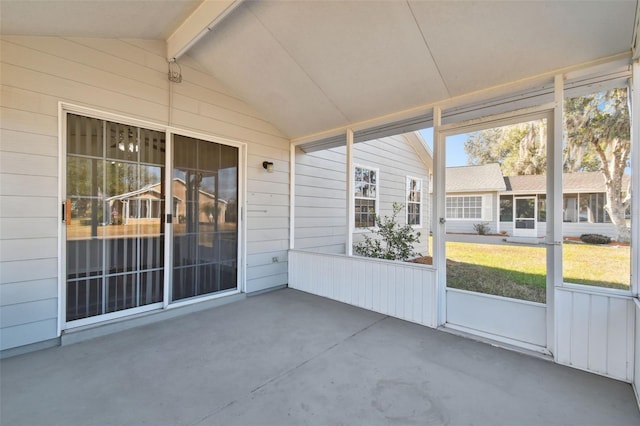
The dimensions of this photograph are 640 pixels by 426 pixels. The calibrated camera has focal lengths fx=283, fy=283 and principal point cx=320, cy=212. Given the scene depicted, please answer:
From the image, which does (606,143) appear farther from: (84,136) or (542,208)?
(84,136)

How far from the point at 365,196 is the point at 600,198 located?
14.4ft

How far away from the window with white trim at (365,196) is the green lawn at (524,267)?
3195 mm

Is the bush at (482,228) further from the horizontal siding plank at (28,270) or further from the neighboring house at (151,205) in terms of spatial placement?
the horizontal siding plank at (28,270)

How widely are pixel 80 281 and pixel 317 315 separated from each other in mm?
2618

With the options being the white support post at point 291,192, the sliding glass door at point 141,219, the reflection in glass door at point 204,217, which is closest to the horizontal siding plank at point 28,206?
the sliding glass door at point 141,219

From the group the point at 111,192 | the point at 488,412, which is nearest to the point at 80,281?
the point at 111,192

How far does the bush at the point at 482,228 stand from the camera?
302 cm

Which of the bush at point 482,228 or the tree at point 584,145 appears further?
the bush at point 482,228

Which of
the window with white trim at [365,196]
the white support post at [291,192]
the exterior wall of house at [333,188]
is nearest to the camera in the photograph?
the white support post at [291,192]

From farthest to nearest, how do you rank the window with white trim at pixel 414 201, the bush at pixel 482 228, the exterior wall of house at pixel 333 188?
the window with white trim at pixel 414 201 → the exterior wall of house at pixel 333 188 → the bush at pixel 482 228

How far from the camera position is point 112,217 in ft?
10.3

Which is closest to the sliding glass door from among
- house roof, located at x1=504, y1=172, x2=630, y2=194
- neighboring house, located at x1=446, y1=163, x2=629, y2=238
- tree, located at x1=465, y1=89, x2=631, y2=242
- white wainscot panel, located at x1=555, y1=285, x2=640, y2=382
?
neighboring house, located at x1=446, y1=163, x2=629, y2=238

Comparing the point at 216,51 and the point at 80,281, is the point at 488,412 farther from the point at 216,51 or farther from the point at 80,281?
the point at 216,51

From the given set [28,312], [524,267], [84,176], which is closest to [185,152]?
[84,176]
